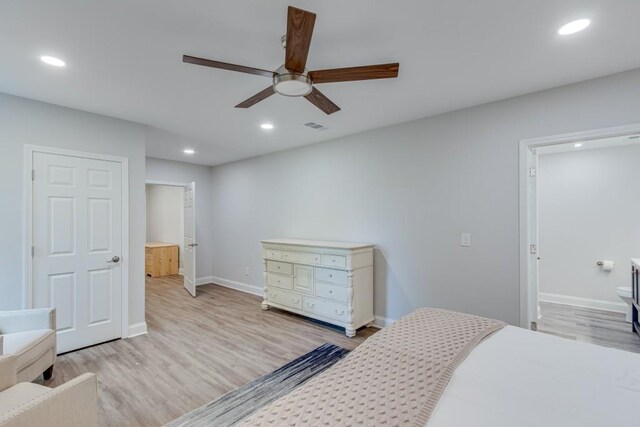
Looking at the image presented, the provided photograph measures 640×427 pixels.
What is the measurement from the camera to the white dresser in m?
3.50

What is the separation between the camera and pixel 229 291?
5.64 m

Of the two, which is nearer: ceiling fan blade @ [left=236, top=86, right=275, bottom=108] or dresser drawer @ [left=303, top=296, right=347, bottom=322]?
ceiling fan blade @ [left=236, top=86, right=275, bottom=108]

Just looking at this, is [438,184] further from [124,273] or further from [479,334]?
[124,273]

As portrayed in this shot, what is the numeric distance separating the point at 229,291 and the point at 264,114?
3706 millimetres

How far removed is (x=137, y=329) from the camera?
3.50 metres

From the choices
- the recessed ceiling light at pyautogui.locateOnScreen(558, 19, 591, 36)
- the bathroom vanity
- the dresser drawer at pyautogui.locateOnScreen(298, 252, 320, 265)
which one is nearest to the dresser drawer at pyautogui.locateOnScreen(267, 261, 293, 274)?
the dresser drawer at pyautogui.locateOnScreen(298, 252, 320, 265)

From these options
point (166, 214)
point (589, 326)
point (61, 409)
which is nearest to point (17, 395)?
point (61, 409)

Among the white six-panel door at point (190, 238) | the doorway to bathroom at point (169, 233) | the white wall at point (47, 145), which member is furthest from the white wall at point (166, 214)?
the white wall at point (47, 145)

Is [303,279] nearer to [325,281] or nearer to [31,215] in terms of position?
[325,281]

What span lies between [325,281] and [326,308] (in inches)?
13.4

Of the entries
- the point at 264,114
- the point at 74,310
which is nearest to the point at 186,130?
the point at 264,114

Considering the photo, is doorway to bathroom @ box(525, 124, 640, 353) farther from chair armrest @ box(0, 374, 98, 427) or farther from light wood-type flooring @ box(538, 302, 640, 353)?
chair armrest @ box(0, 374, 98, 427)

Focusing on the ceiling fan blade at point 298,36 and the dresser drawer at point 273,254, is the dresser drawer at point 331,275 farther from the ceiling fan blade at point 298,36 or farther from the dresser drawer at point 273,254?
the ceiling fan blade at point 298,36

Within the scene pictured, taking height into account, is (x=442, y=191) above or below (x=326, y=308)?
above
